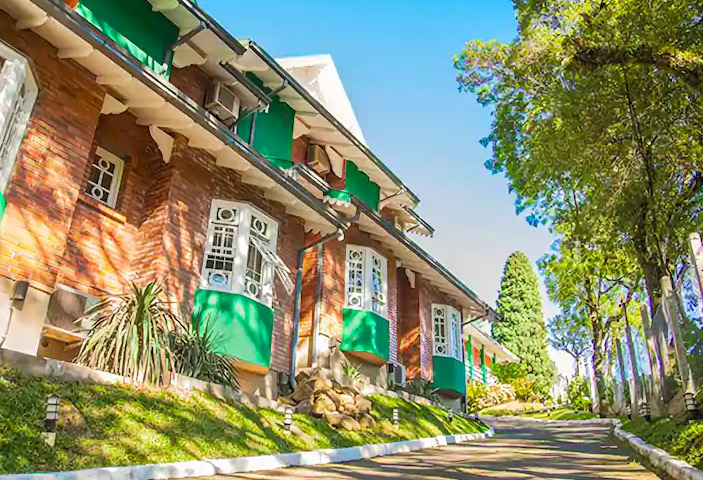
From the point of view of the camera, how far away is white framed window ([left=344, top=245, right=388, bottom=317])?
1639cm

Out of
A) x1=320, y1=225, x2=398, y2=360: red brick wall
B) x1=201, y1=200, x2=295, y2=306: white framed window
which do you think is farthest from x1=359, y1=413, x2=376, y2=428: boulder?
x1=320, y1=225, x2=398, y2=360: red brick wall

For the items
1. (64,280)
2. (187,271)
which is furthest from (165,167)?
(64,280)

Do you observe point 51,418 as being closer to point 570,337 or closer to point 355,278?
point 355,278

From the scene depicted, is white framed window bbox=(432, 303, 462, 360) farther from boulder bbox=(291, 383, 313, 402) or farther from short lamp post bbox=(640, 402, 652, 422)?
boulder bbox=(291, 383, 313, 402)

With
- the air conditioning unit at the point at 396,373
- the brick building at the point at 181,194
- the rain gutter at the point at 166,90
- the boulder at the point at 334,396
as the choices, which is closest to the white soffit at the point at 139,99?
the brick building at the point at 181,194

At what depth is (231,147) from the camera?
36.0 ft

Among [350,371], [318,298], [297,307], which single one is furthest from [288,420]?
[318,298]

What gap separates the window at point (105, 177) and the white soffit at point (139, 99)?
1020 mm

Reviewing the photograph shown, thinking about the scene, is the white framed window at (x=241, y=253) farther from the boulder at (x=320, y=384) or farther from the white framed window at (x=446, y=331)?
the white framed window at (x=446, y=331)

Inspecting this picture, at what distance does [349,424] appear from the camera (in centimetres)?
1080

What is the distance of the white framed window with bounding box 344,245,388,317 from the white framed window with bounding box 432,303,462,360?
4.61 metres

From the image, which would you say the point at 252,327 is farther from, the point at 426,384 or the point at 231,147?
the point at 426,384

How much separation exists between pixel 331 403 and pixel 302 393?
734 mm

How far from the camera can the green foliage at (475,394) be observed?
1196 inches
